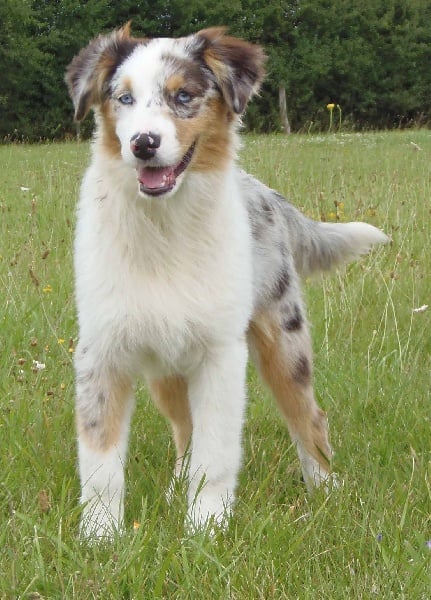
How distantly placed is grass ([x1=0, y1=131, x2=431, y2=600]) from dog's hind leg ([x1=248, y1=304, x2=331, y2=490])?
0.08 meters

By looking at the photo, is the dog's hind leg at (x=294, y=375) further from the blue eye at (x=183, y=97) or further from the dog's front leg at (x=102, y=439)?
the blue eye at (x=183, y=97)

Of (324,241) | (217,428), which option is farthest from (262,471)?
(324,241)

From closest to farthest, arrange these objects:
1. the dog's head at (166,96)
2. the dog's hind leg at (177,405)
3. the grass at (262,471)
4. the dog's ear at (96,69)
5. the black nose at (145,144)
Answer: the grass at (262,471) → the black nose at (145,144) → the dog's head at (166,96) → the dog's ear at (96,69) → the dog's hind leg at (177,405)

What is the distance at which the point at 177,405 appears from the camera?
366 cm

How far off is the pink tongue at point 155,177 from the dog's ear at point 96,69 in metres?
0.40

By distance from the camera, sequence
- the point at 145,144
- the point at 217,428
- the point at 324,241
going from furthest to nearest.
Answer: the point at 324,241 → the point at 217,428 → the point at 145,144

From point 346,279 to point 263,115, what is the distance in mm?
24398

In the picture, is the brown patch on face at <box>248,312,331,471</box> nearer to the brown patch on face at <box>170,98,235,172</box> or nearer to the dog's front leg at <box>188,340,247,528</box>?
the dog's front leg at <box>188,340,247,528</box>

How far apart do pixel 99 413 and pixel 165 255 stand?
1.93 ft

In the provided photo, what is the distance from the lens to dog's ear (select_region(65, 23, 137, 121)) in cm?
324

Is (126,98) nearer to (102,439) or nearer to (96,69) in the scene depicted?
(96,69)

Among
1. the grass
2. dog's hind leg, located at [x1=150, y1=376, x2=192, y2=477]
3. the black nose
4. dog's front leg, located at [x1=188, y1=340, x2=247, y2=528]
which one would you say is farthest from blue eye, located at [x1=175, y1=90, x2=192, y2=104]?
the grass

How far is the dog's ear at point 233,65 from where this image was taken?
3258 mm

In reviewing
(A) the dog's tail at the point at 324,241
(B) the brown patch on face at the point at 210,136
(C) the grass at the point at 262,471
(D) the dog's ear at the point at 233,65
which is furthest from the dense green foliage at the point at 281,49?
(B) the brown patch on face at the point at 210,136
